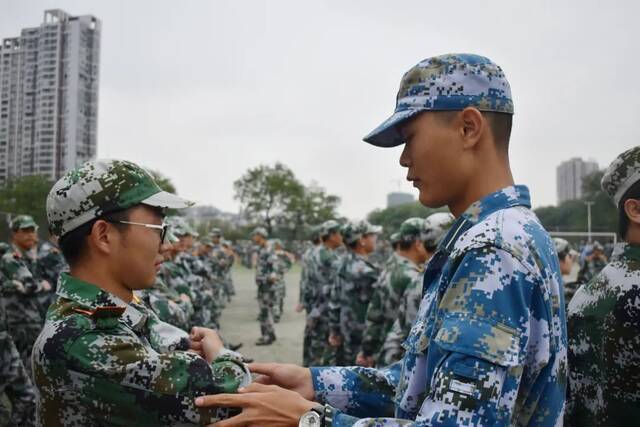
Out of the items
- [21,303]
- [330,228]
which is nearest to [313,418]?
[21,303]

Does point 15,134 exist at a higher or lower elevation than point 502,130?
higher

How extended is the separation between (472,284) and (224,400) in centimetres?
88

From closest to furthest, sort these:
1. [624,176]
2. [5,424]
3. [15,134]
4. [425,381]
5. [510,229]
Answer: [510,229]
[425,381]
[624,176]
[5,424]
[15,134]

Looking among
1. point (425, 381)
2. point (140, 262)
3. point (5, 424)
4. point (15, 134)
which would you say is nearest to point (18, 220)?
point (5, 424)

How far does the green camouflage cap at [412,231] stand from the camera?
17.8 ft

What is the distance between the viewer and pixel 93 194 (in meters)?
2.00

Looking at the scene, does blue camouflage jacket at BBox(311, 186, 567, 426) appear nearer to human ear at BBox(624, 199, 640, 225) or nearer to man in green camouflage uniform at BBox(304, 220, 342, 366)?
human ear at BBox(624, 199, 640, 225)

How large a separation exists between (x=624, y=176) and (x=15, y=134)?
30.4 metres

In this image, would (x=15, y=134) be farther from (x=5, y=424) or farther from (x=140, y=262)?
(x=140, y=262)

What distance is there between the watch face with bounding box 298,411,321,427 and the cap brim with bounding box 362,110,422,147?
2.84ft

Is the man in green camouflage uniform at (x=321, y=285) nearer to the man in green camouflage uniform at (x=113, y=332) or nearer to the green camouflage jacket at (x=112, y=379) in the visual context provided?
the man in green camouflage uniform at (x=113, y=332)

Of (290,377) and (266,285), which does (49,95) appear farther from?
(290,377)

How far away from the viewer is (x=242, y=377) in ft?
5.93

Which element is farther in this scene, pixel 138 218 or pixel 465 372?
pixel 138 218
